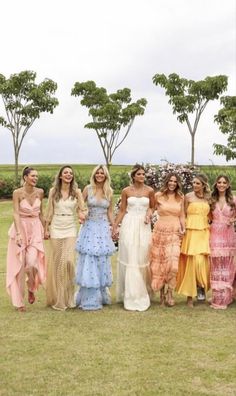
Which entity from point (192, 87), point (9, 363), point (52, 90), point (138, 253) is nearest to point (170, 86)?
point (192, 87)

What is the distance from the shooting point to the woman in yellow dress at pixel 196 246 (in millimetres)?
8836

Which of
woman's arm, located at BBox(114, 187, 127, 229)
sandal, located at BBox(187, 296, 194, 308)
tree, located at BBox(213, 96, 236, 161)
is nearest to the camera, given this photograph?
sandal, located at BBox(187, 296, 194, 308)

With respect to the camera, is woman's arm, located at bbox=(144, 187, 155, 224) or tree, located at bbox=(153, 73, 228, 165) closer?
woman's arm, located at bbox=(144, 187, 155, 224)

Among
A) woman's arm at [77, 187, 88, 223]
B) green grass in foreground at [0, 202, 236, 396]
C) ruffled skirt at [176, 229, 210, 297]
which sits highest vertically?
woman's arm at [77, 187, 88, 223]

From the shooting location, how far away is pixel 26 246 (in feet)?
28.9

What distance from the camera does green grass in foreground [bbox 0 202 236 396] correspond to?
5.80 meters

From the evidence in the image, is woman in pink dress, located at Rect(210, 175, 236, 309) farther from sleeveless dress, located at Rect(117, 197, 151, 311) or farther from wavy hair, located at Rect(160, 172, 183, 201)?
sleeveless dress, located at Rect(117, 197, 151, 311)

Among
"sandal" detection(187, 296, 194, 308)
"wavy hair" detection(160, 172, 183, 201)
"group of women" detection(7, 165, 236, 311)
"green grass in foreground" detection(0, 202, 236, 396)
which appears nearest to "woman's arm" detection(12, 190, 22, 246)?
"group of women" detection(7, 165, 236, 311)

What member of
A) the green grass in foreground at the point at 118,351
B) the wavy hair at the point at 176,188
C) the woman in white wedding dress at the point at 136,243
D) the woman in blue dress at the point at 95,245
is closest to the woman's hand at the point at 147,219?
the woman in white wedding dress at the point at 136,243

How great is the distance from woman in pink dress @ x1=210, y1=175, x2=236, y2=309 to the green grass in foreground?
24cm

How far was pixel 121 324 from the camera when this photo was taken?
7.95 m

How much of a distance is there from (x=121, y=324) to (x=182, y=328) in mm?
767

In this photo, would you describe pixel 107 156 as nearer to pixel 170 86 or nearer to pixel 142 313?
pixel 170 86

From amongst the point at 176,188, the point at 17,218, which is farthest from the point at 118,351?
the point at 176,188
